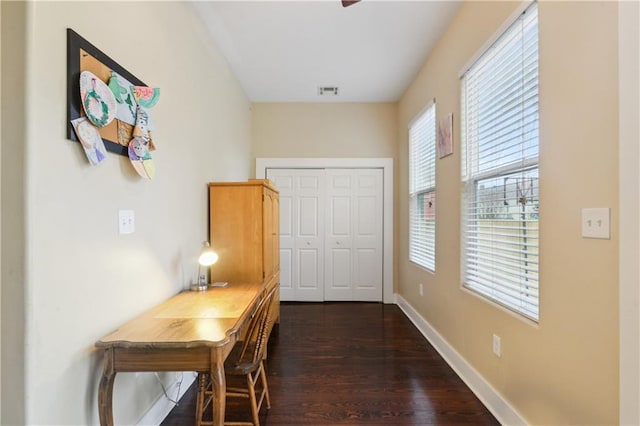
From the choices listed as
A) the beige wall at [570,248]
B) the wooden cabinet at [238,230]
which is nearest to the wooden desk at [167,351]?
the wooden cabinet at [238,230]

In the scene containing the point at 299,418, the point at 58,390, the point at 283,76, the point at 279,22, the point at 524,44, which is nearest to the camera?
the point at 58,390

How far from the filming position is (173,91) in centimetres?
196

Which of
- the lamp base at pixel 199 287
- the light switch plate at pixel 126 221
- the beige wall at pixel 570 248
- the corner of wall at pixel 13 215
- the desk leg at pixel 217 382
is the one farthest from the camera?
the lamp base at pixel 199 287

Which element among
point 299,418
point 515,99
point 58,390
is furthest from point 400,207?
point 58,390

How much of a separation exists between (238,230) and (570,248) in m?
2.12

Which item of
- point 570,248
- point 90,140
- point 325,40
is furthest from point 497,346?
point 325,40

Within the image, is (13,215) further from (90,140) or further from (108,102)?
(108,102)

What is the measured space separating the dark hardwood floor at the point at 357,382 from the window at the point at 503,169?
739mm

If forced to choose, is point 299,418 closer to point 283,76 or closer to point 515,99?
point 515,99

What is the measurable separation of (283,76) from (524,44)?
95.4 inches

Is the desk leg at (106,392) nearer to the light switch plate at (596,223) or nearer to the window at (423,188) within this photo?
the light switch plate at (596,223)

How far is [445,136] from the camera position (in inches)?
101

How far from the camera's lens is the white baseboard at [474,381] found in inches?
66.0

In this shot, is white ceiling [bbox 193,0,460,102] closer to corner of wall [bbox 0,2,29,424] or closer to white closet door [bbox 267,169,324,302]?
white closet door [bbox 267,169,324,302]
